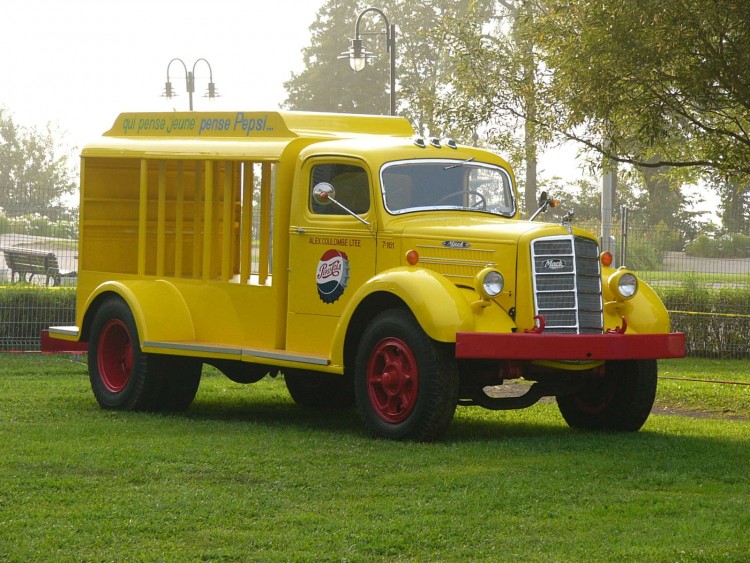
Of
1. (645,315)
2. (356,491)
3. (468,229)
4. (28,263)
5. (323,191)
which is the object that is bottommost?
(356,491)

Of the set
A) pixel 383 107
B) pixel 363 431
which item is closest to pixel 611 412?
pixel 363 431

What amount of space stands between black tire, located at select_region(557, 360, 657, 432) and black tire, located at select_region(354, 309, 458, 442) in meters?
1.72

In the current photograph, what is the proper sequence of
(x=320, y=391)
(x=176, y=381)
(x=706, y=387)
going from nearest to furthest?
(x=176, y=381)
(x=320, y=391)
(x=706, y=387)

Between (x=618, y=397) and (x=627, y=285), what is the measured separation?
0.94 meters

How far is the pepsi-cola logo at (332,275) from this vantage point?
11.6m

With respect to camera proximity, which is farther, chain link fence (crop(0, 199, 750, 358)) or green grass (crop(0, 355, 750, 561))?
chain link fence (crop(0, 199, 750, 358))

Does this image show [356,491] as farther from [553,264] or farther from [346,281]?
[346,281]

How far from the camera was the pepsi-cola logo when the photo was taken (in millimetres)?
11562

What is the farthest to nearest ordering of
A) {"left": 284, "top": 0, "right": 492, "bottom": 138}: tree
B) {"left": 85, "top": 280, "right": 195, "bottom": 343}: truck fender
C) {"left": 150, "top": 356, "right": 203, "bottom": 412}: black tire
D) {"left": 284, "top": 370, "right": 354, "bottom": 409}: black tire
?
{"left": 284, "top": 0, "right": 492, "bottom": 138}: tree, {"left": 284, "top": 370, "right": 354, "bottom": 409}: black tire, {"left": 150, "top": 356, "right": 203, "bottom": 412}: black tire, {"left": 85, "top": 280, "right": 195, "bottom": 343}: truck fender

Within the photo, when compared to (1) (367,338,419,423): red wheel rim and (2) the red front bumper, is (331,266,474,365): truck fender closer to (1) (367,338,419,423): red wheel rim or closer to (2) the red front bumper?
(2) the red front bumper

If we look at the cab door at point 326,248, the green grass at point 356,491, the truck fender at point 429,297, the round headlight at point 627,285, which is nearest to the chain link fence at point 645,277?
the green grass at point 356,491

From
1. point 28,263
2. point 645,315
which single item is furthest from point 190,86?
point 645,315

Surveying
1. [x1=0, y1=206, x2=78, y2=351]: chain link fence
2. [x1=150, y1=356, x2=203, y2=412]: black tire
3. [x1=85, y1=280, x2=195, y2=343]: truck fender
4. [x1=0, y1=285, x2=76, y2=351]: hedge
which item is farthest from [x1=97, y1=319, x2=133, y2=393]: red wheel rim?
[x1=0, y1=285, x2=76, y2=351]: hedge

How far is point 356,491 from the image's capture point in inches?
334
